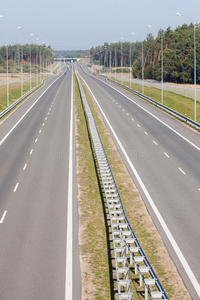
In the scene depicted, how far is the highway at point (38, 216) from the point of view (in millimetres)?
16234

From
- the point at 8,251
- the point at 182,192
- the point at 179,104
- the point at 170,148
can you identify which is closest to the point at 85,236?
the point at 8,251

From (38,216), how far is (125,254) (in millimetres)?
6782

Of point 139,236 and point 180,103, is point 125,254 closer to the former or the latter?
point 139,236

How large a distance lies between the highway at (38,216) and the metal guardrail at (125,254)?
5.52 feet

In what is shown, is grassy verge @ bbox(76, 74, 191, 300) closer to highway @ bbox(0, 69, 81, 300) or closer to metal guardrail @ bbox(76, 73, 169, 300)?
metal guardrail @ bbox(76, 73, 169, 300)

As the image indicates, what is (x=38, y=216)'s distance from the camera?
23375mm

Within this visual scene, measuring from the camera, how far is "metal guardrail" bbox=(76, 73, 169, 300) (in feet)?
47.3

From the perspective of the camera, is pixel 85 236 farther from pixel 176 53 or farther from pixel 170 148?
pixel 176 53

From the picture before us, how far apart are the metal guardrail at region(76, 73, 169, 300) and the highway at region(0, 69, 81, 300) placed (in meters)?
1.68

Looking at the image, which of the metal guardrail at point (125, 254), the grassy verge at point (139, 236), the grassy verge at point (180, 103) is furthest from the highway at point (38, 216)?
the grassy verge at point (180, 103)

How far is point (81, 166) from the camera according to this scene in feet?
112

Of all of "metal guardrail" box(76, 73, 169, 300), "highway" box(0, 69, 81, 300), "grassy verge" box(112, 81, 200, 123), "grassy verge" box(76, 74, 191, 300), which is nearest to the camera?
"metal guardrail" box(76, 73, 169, 300)

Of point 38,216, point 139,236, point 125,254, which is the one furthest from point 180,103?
point 125,254

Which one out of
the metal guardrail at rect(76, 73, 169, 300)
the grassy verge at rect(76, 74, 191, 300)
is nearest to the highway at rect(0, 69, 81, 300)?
Result: the grassy verge at rect(76, 74, 191, 300)
